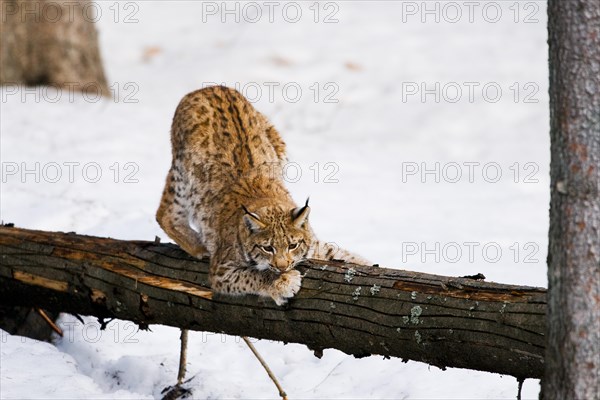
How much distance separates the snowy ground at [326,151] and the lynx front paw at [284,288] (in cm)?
128

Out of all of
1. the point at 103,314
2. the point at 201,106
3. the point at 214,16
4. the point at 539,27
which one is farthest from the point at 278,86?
the point at 103,314

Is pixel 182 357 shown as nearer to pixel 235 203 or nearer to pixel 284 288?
pixel 235 203

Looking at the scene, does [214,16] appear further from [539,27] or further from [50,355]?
[50,355]

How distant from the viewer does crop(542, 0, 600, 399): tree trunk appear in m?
3.33

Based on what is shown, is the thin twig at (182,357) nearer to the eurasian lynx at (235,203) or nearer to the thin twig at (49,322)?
the eurasian lynx at (235,203)

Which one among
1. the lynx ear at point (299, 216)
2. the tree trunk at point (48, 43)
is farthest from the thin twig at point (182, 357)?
the tree trunk at point (48, 43)

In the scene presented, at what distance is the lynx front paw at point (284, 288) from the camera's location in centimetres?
496

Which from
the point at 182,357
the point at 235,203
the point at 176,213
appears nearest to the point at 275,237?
the point at 235,203

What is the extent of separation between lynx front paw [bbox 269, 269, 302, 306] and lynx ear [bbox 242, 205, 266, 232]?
1.62 feet

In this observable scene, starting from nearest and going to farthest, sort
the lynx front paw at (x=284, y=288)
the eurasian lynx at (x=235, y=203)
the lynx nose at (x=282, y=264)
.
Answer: the lynx front paw at (x=284, y=288) → the lynx nose at (x=282, y=264) → the eurasian lynx at (x=235, y=203)

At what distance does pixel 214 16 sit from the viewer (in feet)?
53.7

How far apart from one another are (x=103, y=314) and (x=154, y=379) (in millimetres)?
651

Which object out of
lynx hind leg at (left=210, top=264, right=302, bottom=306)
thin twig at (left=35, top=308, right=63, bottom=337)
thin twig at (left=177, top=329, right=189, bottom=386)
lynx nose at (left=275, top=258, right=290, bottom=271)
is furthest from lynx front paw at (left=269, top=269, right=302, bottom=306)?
thin twig at (left=35, top=308, right=63, bottom=337)

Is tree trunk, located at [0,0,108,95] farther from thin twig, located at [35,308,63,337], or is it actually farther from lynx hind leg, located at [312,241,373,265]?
lynx hind leg, located at [312,241,373,265]
